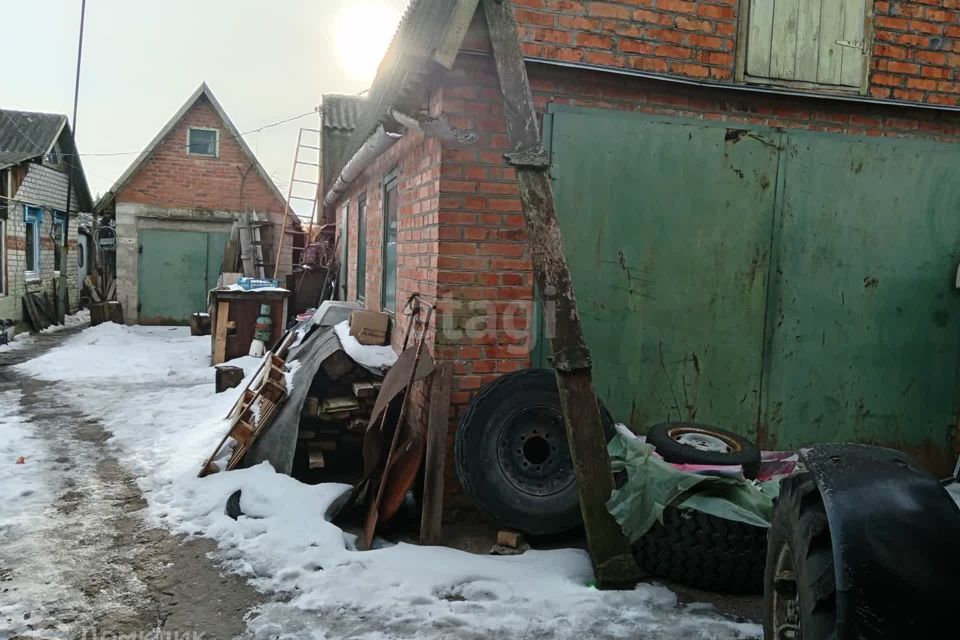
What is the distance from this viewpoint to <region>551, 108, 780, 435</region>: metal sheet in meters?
4.62

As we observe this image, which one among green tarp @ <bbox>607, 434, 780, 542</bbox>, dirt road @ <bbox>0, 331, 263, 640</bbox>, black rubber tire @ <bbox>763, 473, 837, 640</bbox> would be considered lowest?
dirt road @ <bbox>0, 331, 263, 640</bbox>

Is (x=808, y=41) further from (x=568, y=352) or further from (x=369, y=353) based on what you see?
(x=369, y=353)

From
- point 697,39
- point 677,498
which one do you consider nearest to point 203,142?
point 697,39

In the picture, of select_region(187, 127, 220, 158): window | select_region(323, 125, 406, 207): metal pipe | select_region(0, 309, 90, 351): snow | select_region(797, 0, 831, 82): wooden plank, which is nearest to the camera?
select_region(797, 0, 831, 82): wooden plank

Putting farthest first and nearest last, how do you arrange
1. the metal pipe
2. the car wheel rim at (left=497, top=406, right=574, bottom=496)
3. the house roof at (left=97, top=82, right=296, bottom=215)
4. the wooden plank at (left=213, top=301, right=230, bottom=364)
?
the house roof at (left=97, top=82, right=296, bottom=215) < the wooden plank at (left=213, top=301, right=230, bottom=364) < the metal pipe < the car wheel rim at (left=497, top=406, right=574, bottom=496)

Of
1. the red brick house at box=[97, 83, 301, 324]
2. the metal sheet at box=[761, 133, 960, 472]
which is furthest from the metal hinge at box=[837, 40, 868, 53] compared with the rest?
the red brick house at box=[97, 83, 301, 324]

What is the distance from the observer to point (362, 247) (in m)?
8.92

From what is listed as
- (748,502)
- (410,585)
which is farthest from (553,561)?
(748,502)

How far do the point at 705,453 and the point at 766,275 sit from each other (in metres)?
1.53

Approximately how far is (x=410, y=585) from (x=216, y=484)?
2.21 m

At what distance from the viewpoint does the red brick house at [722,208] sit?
4.46m

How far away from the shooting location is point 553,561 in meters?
3.86

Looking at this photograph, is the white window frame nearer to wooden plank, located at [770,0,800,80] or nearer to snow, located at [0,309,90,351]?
snow, located at [0,309,90,351]

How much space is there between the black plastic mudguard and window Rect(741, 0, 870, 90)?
376 centimetres
